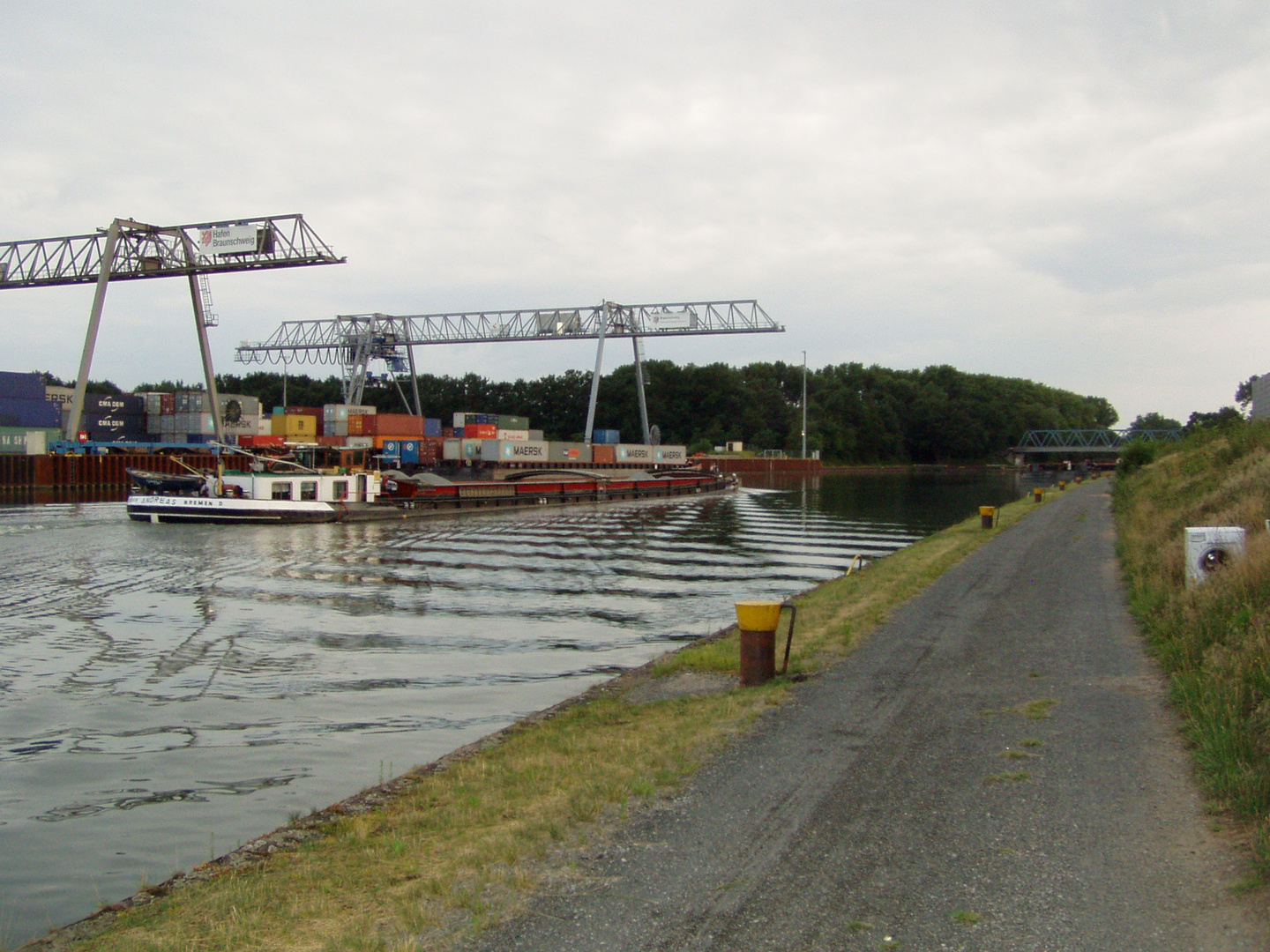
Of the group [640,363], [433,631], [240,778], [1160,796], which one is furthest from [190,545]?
[640,363]

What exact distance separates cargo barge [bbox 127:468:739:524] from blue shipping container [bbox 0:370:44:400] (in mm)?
35482

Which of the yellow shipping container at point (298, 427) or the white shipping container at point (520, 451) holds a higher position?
the yellow shipping container at point (298, 427)

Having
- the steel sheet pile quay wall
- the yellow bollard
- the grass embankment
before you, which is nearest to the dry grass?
the yellow bollard

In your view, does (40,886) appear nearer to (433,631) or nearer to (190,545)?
(433,631)

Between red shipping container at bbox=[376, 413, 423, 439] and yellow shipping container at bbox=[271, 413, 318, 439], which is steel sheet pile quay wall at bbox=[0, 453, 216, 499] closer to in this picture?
yellow shipping container at bbox=[271, 413, 318, 439]

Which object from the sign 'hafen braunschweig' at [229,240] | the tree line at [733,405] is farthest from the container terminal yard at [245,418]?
the tree line at [733,405]

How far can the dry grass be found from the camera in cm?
568

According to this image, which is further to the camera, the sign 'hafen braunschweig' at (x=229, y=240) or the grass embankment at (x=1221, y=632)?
the sign 'hafen braunschweig' at (x=229, y=240)

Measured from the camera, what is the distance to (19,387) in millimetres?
77938

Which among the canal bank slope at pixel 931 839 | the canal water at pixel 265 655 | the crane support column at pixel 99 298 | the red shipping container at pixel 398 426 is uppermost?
the crane support column at pixel 99 298

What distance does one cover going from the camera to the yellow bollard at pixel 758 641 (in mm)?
11547

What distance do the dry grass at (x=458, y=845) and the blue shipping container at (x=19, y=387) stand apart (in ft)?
276

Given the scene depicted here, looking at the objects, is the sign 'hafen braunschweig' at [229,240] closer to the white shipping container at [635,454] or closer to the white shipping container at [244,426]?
the white shipping container at [244,426]

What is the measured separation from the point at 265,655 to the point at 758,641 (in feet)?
33.8
